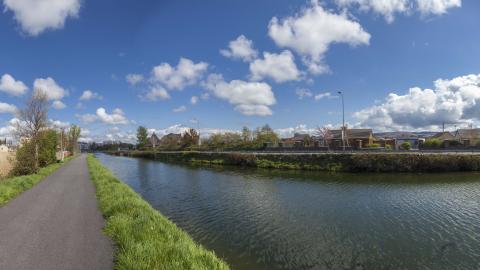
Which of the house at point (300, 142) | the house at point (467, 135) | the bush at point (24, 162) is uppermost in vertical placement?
the house at point (467, 135)

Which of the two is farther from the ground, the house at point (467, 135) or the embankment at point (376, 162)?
the house at point (467, 135)

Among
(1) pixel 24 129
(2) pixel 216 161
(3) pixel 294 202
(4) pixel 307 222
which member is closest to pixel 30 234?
(4) pixel 307 222

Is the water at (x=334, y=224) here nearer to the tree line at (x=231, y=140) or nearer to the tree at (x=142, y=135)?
the tree line at (x=231, y=140)

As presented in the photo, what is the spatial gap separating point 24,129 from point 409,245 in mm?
34796

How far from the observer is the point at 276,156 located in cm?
4881

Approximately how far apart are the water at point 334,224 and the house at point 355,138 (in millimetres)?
54098

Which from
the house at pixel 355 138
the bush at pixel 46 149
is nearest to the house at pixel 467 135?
the house at pixel 355 138

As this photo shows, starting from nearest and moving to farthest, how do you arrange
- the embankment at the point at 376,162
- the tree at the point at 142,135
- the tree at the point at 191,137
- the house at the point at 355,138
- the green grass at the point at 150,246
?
1. the green grass at the point at 150,246
2. the embankment at the point at 376,162
3. the house at the point at 355,138
4. the tree at the point at 191,137
5. the tree at the point at 142,135

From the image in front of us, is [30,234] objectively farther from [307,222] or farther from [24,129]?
[24,129]

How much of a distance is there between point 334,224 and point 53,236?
11487 mm

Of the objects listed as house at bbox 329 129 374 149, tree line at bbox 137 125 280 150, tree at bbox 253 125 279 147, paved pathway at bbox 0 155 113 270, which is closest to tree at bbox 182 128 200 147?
tree line at bbox 137 125 280 150

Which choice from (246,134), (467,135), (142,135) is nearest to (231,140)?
(246,134)

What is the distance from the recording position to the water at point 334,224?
1035cm

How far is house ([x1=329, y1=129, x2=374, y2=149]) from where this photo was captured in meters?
79.4
